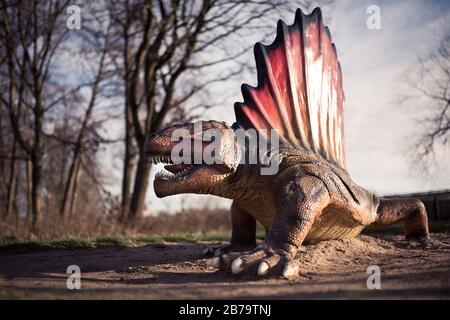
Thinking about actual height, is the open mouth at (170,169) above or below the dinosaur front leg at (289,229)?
above

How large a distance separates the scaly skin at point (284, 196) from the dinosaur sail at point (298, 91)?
0.34 meters

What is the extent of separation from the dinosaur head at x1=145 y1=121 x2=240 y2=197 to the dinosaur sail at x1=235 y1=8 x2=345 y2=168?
602mm

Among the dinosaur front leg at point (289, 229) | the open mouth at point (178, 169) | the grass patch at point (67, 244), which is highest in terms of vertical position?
the open mouth at point (178, 169)

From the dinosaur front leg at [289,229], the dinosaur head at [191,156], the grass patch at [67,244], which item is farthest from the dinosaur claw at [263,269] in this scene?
the grass patch at [67,244]

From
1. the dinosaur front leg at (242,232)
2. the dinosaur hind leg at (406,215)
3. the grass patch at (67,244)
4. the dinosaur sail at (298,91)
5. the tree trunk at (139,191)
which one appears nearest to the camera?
the dinosaur sail at (298,91)

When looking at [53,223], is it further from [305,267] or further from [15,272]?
[305,267]

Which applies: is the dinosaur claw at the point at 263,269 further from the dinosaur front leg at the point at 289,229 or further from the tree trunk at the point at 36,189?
the tree trunk at the point at 36,189

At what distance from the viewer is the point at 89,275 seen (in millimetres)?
4250

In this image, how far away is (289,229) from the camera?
13.5 ft

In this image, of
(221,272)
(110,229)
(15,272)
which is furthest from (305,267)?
(110,229)

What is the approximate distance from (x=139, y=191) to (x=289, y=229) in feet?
33.9

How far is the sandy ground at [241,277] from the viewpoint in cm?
304

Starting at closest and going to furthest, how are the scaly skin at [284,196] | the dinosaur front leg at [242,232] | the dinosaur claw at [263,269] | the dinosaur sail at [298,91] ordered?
the dinosaur claw at [263,269], the scaly skin at [284,196], the dinosaur sail at [298,91], the dinosaur front leg at [242,232]
